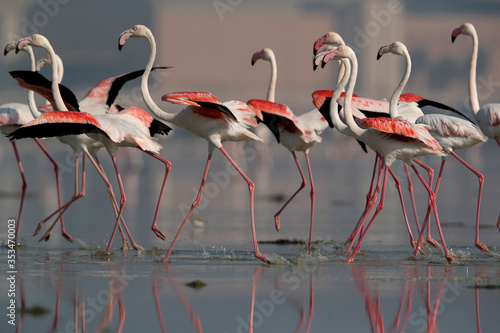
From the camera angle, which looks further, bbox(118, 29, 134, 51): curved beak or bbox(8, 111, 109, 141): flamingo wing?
bbox(118, 29, 134, 51): curved beak

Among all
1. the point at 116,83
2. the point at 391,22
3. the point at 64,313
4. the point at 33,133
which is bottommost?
the point at 64,313

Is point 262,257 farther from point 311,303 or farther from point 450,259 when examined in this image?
point 311,303

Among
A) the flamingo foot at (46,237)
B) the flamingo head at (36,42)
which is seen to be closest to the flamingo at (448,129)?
the flamingo head at (36,42)

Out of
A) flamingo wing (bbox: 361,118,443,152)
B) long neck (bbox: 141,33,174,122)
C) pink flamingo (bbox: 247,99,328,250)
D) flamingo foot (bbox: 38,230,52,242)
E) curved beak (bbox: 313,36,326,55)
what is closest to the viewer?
flamingo wing (bbox: 361,118,443,152)

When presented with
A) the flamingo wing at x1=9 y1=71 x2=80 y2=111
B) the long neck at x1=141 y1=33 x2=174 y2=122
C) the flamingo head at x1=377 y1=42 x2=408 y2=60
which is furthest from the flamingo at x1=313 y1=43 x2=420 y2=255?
the flamingo wing at x1=9 y1=71 x2=80 y2=111

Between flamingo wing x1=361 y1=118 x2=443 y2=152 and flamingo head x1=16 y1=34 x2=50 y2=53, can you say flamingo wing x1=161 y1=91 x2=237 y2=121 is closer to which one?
flamingo wing x1=361 y1=118 x2=443 y2=152

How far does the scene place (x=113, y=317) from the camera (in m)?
3.98

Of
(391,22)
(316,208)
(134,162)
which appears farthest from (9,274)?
(391,22)

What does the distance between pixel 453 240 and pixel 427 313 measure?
3382 mm

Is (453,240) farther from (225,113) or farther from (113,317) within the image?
(113,317)

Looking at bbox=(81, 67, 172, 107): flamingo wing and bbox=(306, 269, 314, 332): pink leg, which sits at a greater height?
bbox=(81, 67, 172, 107): flamingo wing

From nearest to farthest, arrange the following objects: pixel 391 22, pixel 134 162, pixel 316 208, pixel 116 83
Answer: pixel 116 83 → pixel 316 208 → pixel 134 162 → pixel 391 22

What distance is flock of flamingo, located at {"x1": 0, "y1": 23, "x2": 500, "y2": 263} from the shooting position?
20.7ft

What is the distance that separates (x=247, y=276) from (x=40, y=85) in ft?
9.44
